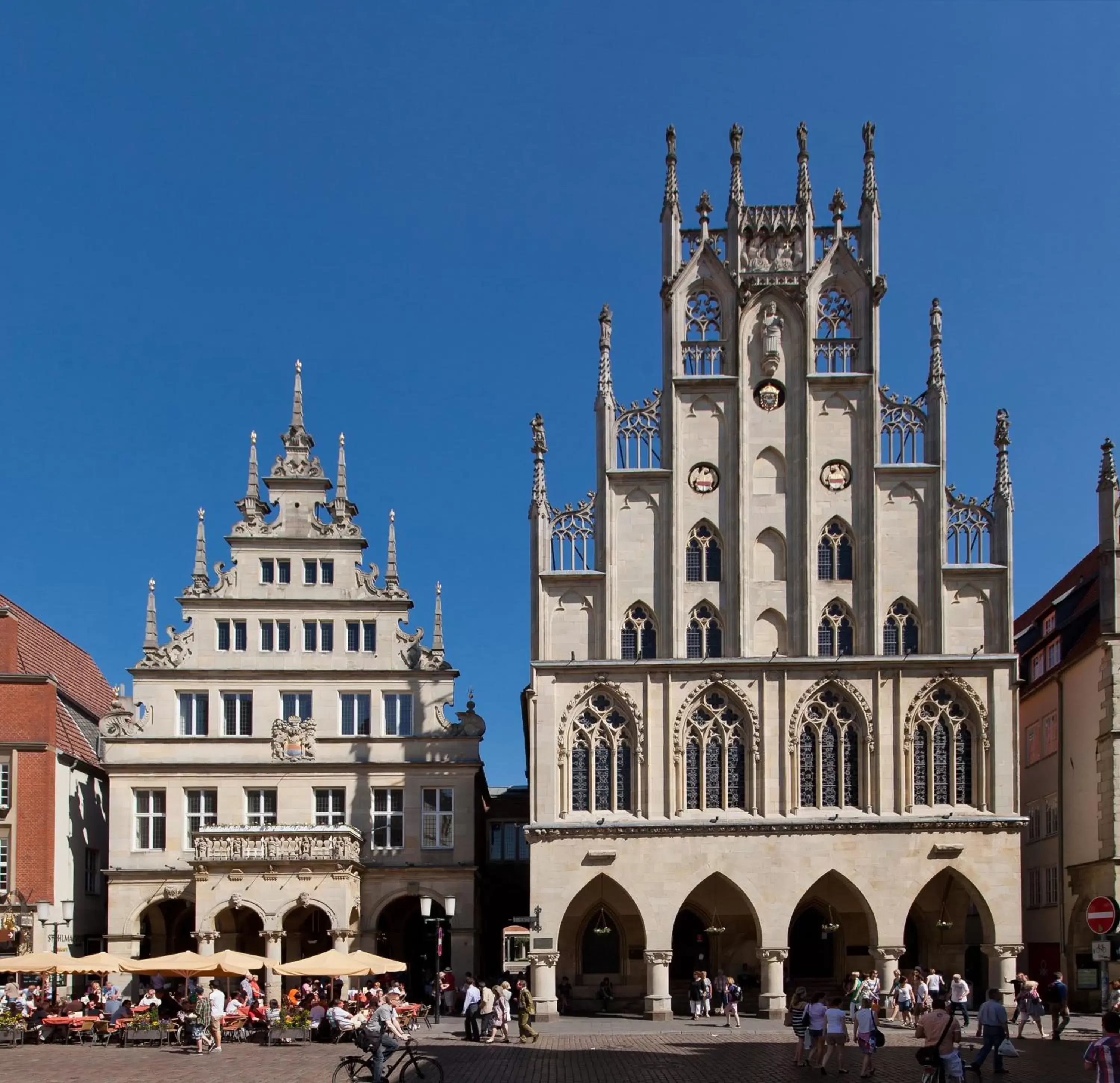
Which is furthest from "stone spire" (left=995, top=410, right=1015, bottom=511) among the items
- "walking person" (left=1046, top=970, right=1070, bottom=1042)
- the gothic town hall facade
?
"walking person" (left=1046, top=970, right=1070, bottom=1042)

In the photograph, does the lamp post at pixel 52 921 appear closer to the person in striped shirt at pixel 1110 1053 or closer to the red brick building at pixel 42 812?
the red brick building at pixel 42 812

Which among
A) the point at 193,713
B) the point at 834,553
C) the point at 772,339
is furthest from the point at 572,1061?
the point at 772,339

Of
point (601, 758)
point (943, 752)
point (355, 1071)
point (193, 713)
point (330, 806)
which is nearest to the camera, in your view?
point (355, 1071)

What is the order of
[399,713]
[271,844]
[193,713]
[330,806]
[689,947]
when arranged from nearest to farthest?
[271,844], [689,947], [330,806], [193,713], [399,713]

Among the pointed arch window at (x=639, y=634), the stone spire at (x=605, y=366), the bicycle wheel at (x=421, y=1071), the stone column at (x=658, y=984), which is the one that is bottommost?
the stone column at (x=658, y=984)

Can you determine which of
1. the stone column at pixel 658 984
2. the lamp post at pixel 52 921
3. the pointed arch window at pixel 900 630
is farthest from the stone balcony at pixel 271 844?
the pointed arch window at pixel 900 630

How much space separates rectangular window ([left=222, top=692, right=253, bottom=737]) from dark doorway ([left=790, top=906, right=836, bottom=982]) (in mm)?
19887

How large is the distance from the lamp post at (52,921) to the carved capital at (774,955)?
850 inches

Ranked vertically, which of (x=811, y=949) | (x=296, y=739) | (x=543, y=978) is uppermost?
(x=296, y=739)

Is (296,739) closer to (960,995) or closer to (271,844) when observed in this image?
(271,844)

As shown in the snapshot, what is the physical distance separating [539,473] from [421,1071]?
24690 mm

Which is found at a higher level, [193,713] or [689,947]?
[193,713]

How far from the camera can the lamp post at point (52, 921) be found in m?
48.4

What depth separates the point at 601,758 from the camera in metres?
47.8
